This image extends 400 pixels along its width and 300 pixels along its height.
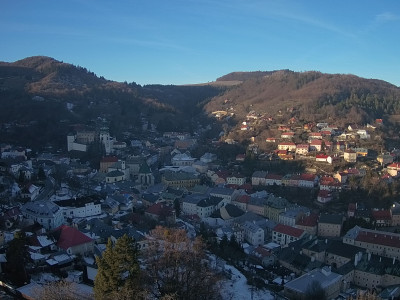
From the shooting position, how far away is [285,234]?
2938cm

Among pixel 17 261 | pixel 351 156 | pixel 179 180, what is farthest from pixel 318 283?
pixel 351 156

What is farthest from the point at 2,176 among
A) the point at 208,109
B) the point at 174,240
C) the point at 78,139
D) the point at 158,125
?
the point at 208,109

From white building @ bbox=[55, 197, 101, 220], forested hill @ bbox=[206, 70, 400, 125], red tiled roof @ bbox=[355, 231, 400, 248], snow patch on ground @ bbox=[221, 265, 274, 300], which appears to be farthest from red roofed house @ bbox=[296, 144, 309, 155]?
snow patch on ground @ bbox=[221, 265, 274, 300]

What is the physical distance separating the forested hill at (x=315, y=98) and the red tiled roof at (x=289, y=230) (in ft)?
108

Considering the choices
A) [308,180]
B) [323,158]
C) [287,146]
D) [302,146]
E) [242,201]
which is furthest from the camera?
[287,146]

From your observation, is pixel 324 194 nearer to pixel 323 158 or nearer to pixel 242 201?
pixel 242 201

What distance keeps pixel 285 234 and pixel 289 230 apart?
0.42 meters

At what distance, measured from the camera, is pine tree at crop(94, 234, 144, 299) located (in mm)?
13555

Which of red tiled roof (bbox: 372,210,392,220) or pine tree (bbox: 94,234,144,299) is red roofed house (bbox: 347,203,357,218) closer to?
red tiled roof (bbox: 372,210,392,220)

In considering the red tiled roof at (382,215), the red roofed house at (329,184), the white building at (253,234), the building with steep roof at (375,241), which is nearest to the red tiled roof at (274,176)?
the red roofed house at (329,184)

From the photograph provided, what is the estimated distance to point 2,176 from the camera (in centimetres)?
3088

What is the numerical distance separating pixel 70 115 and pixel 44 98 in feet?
27.0

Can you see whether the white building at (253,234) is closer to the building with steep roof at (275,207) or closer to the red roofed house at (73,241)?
the building with steep roof at (275,207)

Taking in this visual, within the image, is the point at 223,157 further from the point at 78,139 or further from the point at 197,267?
the point at 197,267
